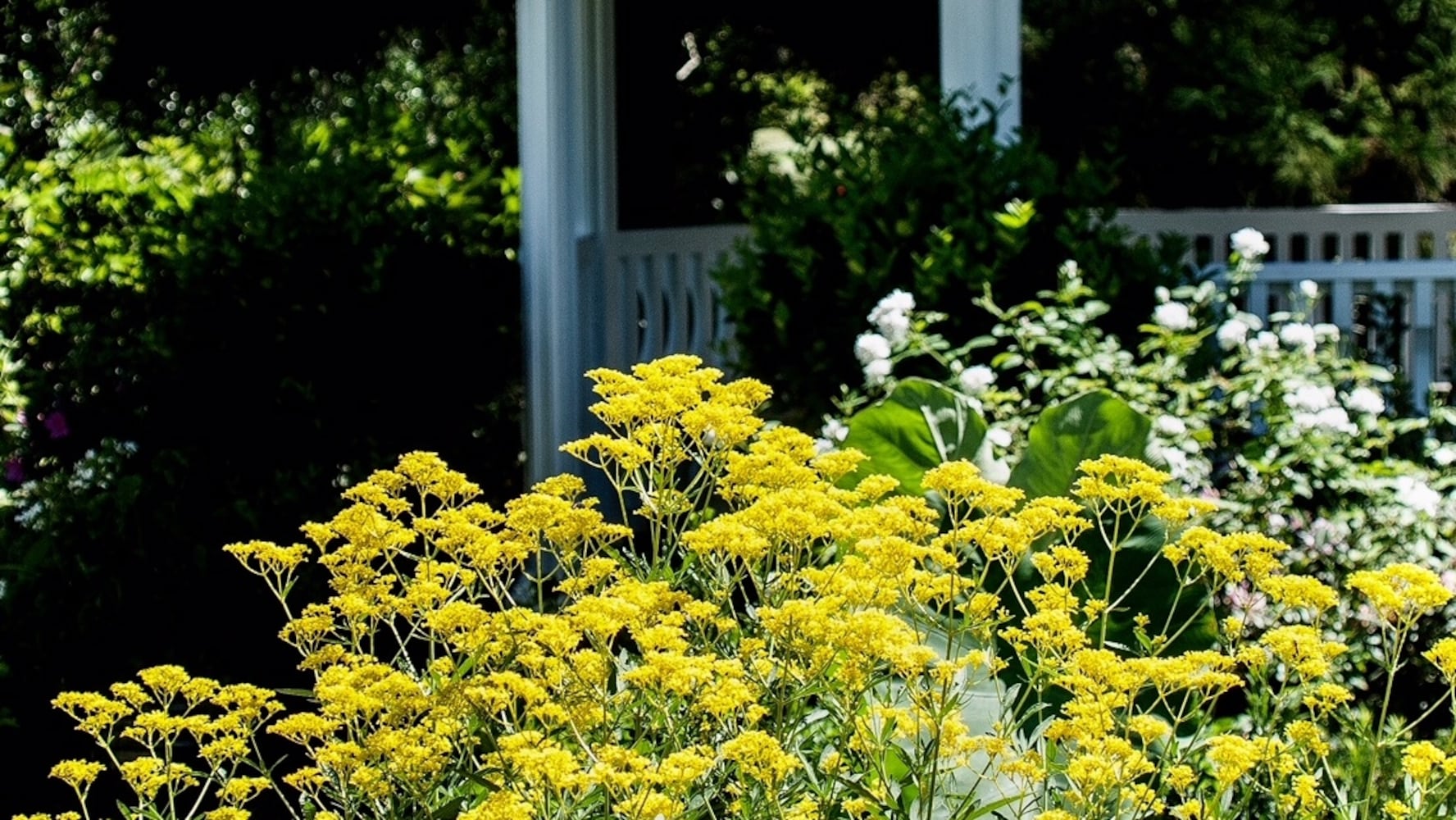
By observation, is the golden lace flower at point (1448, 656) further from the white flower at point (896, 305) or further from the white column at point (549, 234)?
the white column at point (549, 234)

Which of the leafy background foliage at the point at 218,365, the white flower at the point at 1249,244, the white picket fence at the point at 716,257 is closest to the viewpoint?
the white flower at the point at 1249,244

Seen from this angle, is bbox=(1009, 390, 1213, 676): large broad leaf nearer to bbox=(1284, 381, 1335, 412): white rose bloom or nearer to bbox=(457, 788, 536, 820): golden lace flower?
bbox=(1284, 381, 1335, 412): white rose bloom

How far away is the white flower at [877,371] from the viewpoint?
4340 mm

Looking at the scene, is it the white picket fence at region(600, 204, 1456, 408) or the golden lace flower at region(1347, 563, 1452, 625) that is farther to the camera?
the white picket fence at region(600, 204, 1456, 408)

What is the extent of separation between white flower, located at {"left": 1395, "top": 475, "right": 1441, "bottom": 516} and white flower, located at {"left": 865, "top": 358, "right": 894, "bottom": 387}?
121cm

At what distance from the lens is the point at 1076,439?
139 inches

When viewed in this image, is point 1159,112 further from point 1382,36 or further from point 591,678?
point 591,678

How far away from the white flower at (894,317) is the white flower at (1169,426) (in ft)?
2.17

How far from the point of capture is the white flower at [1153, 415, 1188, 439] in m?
4.05

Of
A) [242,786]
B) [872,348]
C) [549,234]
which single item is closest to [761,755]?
[242,786]

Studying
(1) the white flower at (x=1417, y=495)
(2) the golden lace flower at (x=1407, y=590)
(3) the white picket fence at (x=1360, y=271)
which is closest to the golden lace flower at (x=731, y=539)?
(2) the golden lace flower at (x=1407, y=590)

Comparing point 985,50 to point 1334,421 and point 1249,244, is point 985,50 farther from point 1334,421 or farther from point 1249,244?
point 1334,421

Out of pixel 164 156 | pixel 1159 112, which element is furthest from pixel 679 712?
pixel 1159 112

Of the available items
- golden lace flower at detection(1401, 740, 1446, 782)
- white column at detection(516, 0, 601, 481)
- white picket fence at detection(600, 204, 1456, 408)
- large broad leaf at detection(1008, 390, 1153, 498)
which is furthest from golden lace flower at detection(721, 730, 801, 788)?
white picket fence at detection(600, 204, 1456, 408)
